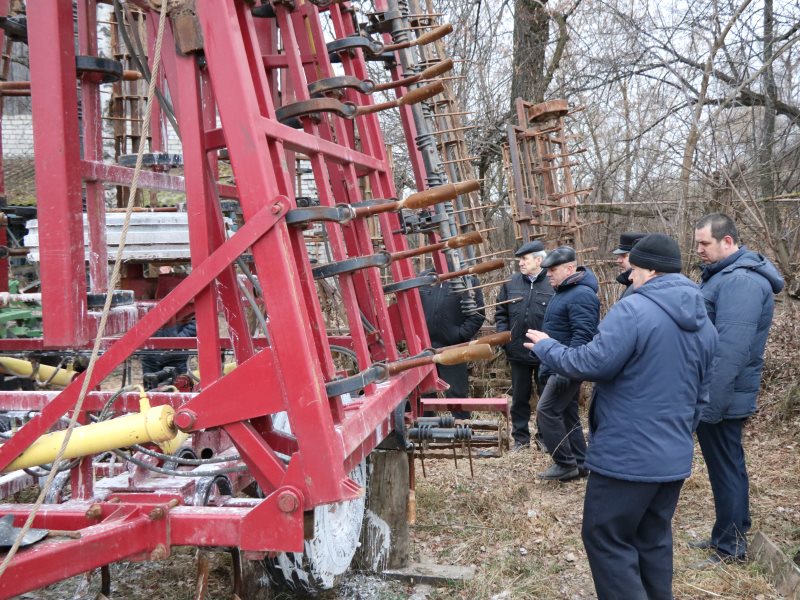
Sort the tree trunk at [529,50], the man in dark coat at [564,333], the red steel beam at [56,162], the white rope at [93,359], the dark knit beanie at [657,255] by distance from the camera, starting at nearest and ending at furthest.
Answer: the white rope at [93,359] < the red steel beam at [56,162] < the dark knit beanie at [657,255] < the man in dark coat at [564,333] < the tree trunk at [529,50]

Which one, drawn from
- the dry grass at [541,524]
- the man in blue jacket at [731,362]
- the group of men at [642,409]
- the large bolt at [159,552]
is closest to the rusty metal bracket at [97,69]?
the large bolt at [159,552]

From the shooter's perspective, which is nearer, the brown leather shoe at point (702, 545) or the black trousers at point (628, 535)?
the black trousers at point (628, 535)

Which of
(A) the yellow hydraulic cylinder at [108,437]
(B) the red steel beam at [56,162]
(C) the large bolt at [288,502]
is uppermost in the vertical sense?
(B) the red steel beam at [56,162]

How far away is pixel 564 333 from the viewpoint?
558 centimetres

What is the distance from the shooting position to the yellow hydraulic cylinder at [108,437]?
7.41 ft

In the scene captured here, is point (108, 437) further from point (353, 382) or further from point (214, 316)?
point (353, 382)

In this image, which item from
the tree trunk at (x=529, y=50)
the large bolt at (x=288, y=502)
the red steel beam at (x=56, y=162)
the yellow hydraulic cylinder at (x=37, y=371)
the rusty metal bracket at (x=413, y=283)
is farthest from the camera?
the tree trunk at (x=529, y=50)

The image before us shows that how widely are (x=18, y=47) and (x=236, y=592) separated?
18.7 meters

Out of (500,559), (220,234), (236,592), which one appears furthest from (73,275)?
(500,559)

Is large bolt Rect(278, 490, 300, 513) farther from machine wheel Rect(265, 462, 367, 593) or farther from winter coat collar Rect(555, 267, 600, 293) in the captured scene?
winter coat collar Rect(555, 267, 600, 293)

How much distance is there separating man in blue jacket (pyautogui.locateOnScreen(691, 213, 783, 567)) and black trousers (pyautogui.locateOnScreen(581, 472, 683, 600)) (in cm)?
98

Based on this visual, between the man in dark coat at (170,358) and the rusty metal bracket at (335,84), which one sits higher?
the rusty metal bracket at (335,84)

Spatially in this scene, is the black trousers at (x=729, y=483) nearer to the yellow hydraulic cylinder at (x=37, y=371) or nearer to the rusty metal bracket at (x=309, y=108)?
the rusty metal bracket at (x=309, y=108)

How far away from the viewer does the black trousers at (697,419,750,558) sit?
160 inches
